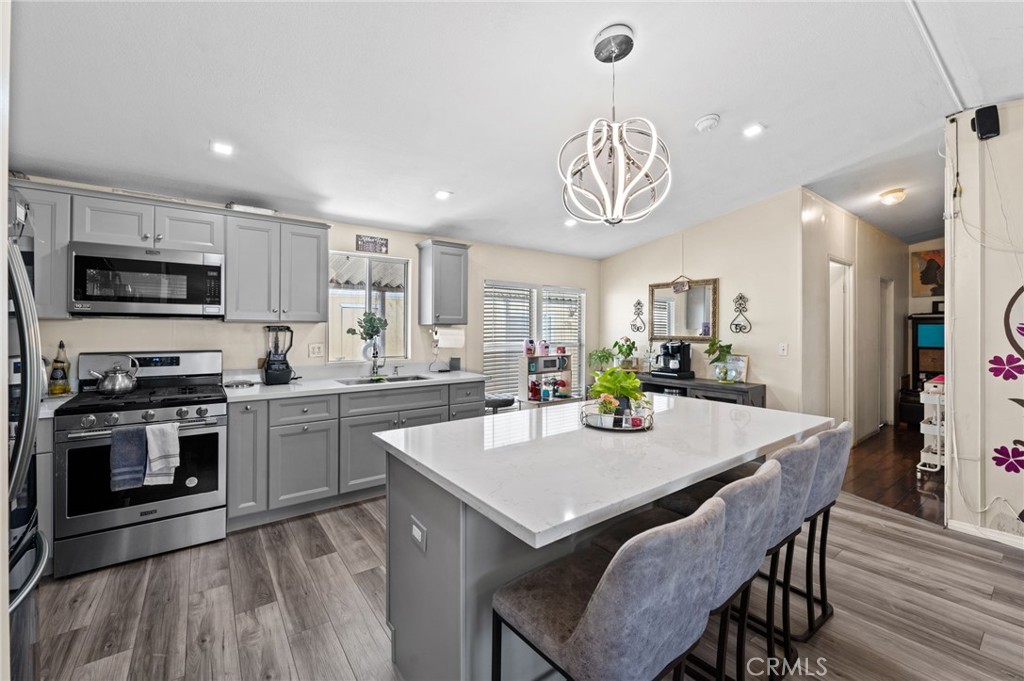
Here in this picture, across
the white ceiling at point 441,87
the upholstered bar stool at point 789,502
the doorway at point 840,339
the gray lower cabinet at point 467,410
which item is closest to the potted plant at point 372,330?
the gray lower cabinet at point 467,410

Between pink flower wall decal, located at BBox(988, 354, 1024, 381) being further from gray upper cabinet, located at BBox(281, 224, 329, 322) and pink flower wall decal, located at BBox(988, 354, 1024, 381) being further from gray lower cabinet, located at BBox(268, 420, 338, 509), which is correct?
gray upper cabinet, located at BBox(281, 224, 329, 322)

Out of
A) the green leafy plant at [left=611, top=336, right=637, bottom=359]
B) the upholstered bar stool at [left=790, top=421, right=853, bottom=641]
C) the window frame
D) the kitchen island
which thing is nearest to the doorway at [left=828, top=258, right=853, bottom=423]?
the green leafy plant at [left=611, top=336, right=637, bottom=359]

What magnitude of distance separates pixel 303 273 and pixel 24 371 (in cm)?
247

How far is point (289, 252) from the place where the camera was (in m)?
3.29

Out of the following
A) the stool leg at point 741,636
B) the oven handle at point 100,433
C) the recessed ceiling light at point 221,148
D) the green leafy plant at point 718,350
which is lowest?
the stool leg at point 741,636

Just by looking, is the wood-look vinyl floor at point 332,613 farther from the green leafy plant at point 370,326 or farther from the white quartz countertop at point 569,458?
the green leafy plant at point 370,326

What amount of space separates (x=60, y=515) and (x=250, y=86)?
2.43 metres

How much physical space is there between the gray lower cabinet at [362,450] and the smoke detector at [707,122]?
2.86 meters

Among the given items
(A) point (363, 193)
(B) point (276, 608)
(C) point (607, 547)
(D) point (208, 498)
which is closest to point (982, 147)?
(C) point (607, 547)

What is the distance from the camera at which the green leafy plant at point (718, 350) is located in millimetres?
4430

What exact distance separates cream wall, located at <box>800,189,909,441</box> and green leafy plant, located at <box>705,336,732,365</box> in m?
0.65

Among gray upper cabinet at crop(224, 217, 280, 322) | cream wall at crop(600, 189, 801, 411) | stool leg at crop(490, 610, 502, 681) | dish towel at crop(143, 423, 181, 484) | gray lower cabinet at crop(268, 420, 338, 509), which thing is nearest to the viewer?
stool leg at crop(490, 610, 502, 681)

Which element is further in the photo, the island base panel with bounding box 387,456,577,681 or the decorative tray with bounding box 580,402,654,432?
the decorative tray with bounding box 580,402,654,432

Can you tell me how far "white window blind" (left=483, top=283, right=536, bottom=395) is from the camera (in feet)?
16.0
